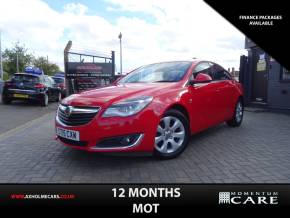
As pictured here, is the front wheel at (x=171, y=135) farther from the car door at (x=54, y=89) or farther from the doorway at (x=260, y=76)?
the car door at (x=54, y=89)

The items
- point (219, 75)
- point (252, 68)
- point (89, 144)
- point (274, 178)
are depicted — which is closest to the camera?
point (274, 178)

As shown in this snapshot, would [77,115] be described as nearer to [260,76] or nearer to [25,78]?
[260,76]

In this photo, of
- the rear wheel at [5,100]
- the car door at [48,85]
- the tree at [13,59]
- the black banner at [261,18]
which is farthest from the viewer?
the tree at [13,59]

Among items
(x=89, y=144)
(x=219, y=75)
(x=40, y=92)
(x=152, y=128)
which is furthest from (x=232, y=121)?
(x=40, y=92)

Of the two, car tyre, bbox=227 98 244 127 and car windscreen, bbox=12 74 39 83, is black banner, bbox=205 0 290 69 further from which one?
car windscreen, bbox=12 74 39 83

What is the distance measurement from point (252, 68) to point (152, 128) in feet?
25.2

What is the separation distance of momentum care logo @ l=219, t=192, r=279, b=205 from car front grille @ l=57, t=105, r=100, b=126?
1.77 meters

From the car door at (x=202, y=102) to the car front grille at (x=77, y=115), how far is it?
63.0 inches

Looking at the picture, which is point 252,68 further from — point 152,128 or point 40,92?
point 40,92

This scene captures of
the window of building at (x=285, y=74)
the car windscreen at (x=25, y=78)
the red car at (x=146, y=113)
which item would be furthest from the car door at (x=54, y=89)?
the window of building at (x=285, y=74)

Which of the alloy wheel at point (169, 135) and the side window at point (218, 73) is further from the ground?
the side window at point (218, 73)

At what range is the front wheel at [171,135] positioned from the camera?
3770 millimetres

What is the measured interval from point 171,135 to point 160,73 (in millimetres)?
1224

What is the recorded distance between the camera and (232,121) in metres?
6.11
